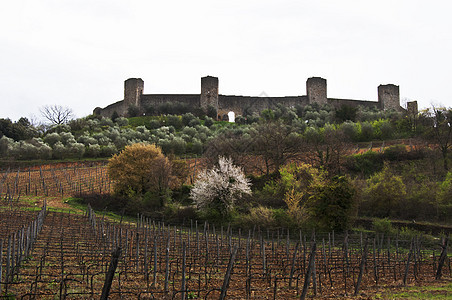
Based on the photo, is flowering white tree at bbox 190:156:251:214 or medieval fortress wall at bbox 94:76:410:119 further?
Result: medieval fortress wall at bbox 94:76:410:119

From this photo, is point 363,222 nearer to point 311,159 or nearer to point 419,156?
point 311,159

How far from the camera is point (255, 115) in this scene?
68188mm

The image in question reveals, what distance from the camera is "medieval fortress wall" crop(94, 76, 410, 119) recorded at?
234 ft

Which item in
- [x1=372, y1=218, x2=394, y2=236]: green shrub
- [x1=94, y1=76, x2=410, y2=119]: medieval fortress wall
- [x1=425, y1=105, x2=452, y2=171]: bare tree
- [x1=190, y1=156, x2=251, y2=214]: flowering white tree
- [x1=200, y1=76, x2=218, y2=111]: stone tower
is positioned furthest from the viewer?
[x1=94, y1=76, x2=410, y2=119]: medieval fortress wall

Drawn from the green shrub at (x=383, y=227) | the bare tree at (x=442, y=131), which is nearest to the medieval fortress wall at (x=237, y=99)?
the bare tree at (x=442, y=131)

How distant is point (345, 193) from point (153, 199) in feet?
46.0

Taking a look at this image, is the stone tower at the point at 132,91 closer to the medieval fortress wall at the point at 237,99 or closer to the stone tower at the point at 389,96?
the medieval fortress wall at the point at 237,99

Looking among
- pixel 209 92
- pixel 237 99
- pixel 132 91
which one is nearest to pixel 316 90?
pixel 237 99

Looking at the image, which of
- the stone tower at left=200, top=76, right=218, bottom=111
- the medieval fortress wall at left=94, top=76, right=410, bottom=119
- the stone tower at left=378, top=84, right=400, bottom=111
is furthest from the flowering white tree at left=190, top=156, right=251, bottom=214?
the stone tower at left=378, top=84, right=400, bottom=111

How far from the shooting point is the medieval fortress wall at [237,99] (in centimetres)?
7125

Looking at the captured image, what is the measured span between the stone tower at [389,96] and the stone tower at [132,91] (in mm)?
39009

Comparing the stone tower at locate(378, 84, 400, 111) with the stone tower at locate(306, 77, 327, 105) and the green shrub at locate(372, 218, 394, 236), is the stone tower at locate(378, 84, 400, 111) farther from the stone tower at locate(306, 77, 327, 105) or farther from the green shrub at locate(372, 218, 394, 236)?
the green shrub at locate(372, 218, 394, 236)

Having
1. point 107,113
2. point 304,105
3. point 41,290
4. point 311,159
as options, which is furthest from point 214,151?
point 107,113

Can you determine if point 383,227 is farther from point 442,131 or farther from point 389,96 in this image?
point 389,96
